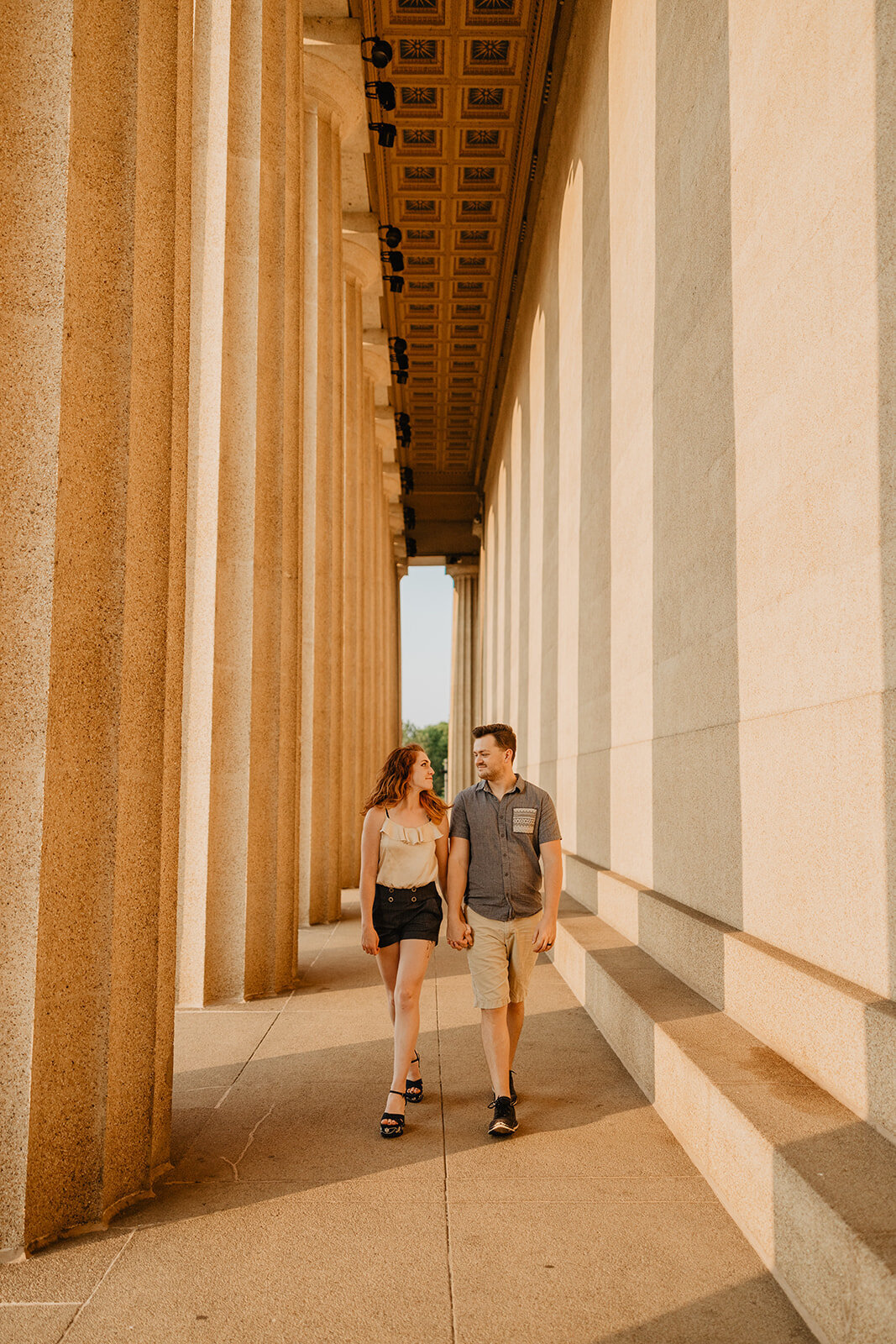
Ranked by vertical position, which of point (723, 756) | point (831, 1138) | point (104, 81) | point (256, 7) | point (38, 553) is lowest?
point (831, 1138)

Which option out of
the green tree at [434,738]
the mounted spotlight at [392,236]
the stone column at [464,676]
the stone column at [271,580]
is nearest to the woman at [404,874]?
the stone column at [271,580]

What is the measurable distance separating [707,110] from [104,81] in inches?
221

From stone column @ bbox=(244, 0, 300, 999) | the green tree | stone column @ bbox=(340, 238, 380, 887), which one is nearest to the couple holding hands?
stone column @ bbox=(244, 0, 300, 999)

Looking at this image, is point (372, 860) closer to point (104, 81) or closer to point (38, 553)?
point (38, 553)

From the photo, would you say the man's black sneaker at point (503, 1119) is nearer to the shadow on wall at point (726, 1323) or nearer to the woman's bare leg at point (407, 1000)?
the woman's bare leg at point (407, 1000)

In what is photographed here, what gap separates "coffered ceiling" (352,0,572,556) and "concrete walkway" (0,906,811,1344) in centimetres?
1879

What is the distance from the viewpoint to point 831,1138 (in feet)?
15.0

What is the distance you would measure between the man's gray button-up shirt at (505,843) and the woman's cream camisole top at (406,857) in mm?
219

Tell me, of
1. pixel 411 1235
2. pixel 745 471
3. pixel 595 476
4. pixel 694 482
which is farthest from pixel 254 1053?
pixel 595 476

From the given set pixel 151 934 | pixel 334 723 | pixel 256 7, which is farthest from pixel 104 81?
pixel 334 723

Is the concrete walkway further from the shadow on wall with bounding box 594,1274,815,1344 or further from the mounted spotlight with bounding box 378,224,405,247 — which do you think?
the mounted spotlight with bounding box 378,224,405,247

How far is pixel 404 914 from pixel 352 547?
17799 millimetres

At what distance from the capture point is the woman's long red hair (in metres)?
6.77

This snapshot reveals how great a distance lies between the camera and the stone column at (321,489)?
15805mm
